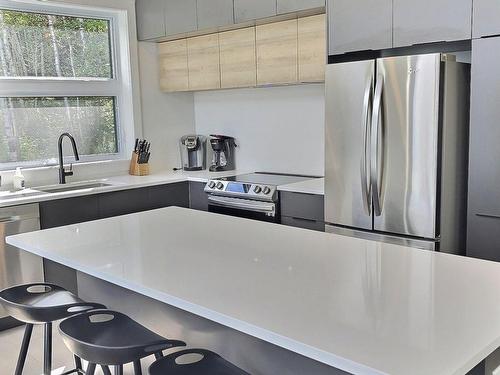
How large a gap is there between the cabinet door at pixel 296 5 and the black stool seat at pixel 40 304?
239 centimetres

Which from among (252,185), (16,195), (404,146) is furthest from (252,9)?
(16,195)

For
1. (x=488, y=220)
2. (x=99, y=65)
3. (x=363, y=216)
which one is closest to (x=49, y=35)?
(x=99, y=65)

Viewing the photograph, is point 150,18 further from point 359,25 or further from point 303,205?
point 303,205

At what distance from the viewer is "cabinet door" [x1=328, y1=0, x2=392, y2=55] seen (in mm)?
3237

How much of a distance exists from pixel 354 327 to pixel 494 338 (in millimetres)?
326

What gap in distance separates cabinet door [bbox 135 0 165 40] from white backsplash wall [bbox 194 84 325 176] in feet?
2.57

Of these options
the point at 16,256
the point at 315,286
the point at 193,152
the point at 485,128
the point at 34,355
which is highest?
the point at 485,128

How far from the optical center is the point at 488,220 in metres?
2.89

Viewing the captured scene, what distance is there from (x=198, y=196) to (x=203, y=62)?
3.77 feet

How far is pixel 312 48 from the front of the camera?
3.76 meters

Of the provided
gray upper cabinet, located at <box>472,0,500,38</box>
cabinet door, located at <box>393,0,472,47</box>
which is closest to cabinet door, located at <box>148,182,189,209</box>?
cabinet door, located at <box>393,0,472,47</box>

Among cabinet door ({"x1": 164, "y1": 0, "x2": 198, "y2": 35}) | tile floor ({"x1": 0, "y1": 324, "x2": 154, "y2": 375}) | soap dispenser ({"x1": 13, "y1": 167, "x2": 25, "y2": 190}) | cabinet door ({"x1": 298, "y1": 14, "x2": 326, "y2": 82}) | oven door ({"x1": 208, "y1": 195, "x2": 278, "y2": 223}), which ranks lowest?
tile floor ({"x1": 0, "y1": 324, "x2": 154, "y2": 375})

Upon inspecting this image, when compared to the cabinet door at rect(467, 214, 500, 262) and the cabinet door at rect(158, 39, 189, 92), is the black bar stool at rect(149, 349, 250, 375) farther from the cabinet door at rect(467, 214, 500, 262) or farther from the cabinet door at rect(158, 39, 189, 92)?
the cabinet door at rect(158, 39, 189, 92)

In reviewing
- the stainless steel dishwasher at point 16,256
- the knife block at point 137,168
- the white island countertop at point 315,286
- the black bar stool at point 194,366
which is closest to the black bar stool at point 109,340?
the black bar stool at point 194,366
